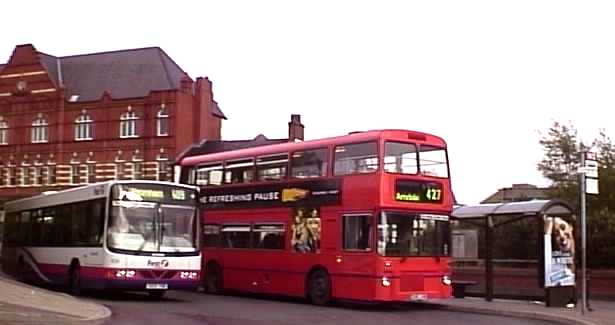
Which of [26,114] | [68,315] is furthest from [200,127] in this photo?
[68,315]

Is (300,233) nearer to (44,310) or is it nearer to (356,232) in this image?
(356,232)

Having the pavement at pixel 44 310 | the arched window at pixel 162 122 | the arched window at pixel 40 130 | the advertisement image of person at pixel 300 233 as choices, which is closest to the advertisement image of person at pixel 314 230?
the advertisement image of person at pixel 300 233

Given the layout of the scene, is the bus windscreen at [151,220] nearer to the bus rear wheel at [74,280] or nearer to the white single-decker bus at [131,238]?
the white single-decker bus at [131,238]

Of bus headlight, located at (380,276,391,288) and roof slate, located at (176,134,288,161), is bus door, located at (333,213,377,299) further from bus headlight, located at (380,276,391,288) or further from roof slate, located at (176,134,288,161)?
roof slate, located at (176,134,288,161)

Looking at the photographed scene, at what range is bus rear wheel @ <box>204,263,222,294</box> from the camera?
28.5 m

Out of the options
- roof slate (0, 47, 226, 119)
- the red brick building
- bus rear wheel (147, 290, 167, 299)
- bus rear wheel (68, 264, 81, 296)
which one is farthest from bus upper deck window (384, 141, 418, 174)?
roof slate (0, 47, 226, 119)

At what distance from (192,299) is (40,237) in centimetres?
595

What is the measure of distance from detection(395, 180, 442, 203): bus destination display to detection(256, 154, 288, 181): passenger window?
13.9 ft

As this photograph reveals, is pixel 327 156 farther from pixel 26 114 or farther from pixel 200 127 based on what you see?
pixel 26 114

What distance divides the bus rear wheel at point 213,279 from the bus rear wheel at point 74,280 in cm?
459

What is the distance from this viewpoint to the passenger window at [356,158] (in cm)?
2258

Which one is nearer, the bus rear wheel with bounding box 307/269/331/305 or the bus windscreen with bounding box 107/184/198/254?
the bus windscreen with bounding box 107/184/198/254

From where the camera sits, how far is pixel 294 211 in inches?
989

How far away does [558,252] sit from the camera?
23.8m
